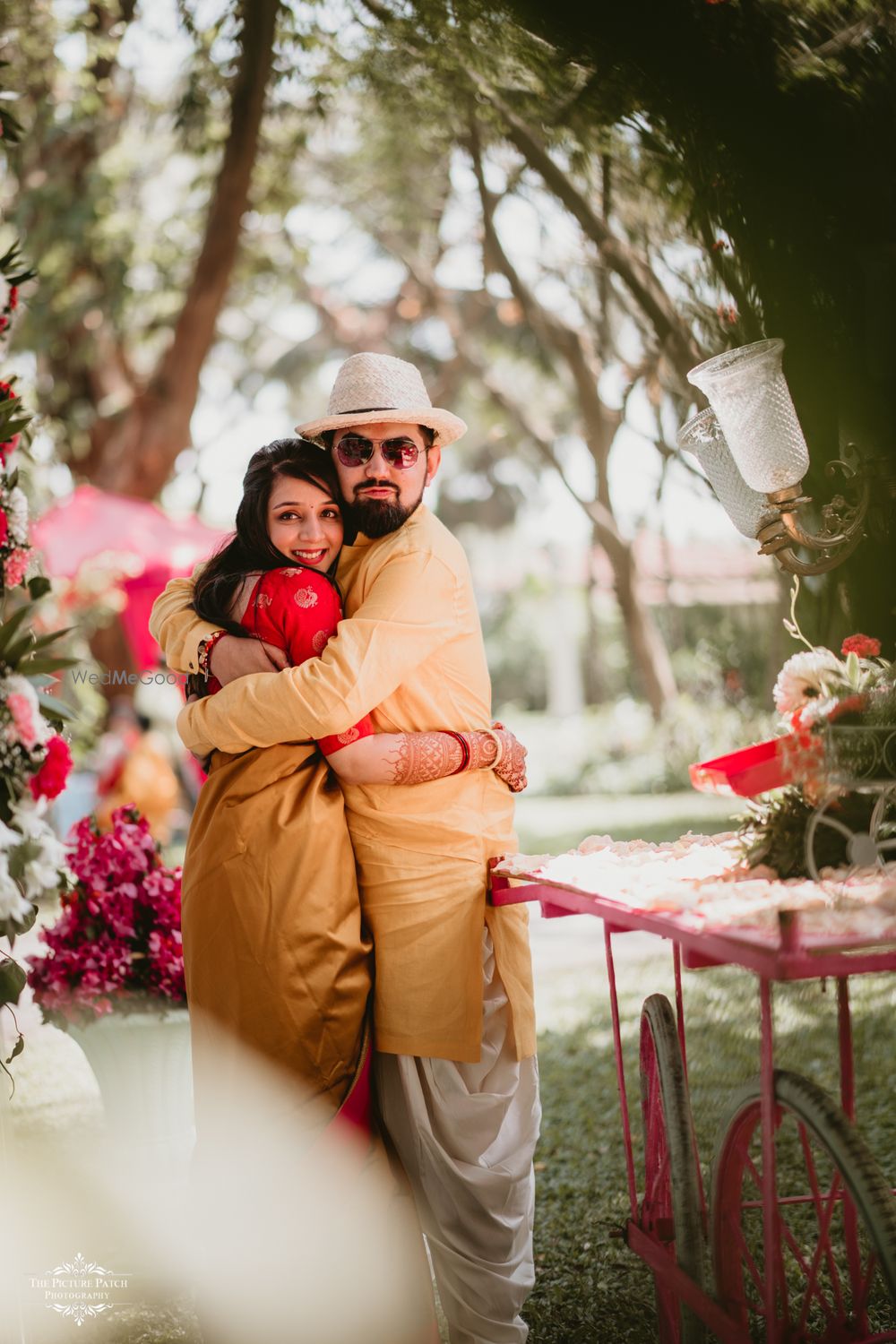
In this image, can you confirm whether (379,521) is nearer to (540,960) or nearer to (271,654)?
(271,654)

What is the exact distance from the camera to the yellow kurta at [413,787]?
8.39 ft

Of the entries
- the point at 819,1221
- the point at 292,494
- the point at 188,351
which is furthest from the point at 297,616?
the point at 188,351

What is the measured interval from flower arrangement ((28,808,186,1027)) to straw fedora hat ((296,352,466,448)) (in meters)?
1.49

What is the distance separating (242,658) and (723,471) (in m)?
1.23

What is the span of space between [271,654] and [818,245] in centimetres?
182

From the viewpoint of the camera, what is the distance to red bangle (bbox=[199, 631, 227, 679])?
2711 millimetres

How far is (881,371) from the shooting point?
311cm

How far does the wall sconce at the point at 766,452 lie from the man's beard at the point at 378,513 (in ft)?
2.32

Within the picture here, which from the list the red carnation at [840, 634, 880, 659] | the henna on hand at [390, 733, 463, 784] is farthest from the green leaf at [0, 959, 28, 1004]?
the red carnation at [840, 634, 880, 659]

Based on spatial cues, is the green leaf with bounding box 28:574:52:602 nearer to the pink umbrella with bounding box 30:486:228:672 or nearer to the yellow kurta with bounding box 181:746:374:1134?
the yellow kurta with bounding box 181:746:374:1134

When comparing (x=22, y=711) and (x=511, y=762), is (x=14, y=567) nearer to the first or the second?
(x=22, y=711)

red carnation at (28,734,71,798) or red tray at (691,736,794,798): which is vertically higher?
red carnation at (28,734,71,798)

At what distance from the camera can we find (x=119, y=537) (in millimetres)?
8328
